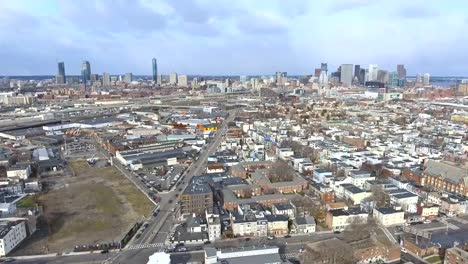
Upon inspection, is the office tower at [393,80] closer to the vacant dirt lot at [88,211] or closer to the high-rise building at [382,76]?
the high-rise building at [382,76]

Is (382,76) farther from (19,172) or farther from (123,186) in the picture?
(19,172)

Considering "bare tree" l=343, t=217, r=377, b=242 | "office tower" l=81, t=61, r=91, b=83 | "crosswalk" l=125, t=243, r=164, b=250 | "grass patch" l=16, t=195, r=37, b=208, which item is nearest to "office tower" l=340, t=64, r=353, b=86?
"office tower" l=81, t=61, r=91, b=83

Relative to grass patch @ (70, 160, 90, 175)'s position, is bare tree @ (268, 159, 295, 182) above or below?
above

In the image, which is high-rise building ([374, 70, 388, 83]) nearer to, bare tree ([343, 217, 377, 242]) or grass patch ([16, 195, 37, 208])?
bare tree ([343, 217, 377, 242])

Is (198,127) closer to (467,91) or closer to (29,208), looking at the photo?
(29,208)

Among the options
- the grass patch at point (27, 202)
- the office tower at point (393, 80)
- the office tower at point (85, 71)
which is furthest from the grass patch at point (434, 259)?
the office tower at point (85, 71)

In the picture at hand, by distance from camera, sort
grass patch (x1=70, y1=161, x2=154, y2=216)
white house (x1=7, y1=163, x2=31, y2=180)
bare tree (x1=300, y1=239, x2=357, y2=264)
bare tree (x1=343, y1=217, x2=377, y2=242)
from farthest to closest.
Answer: white house (x1=7, y1=163, x2=31, y2=180)
grass patch (x1=70, y1=161, x2=154, y2=216)
bare tree (x1=343, y1=217, x2=377, y2=242)
bare tree (x1=300, y1=239, x2=357, y2=264)

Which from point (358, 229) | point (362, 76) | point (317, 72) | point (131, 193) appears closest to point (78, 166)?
point (131, 193)
